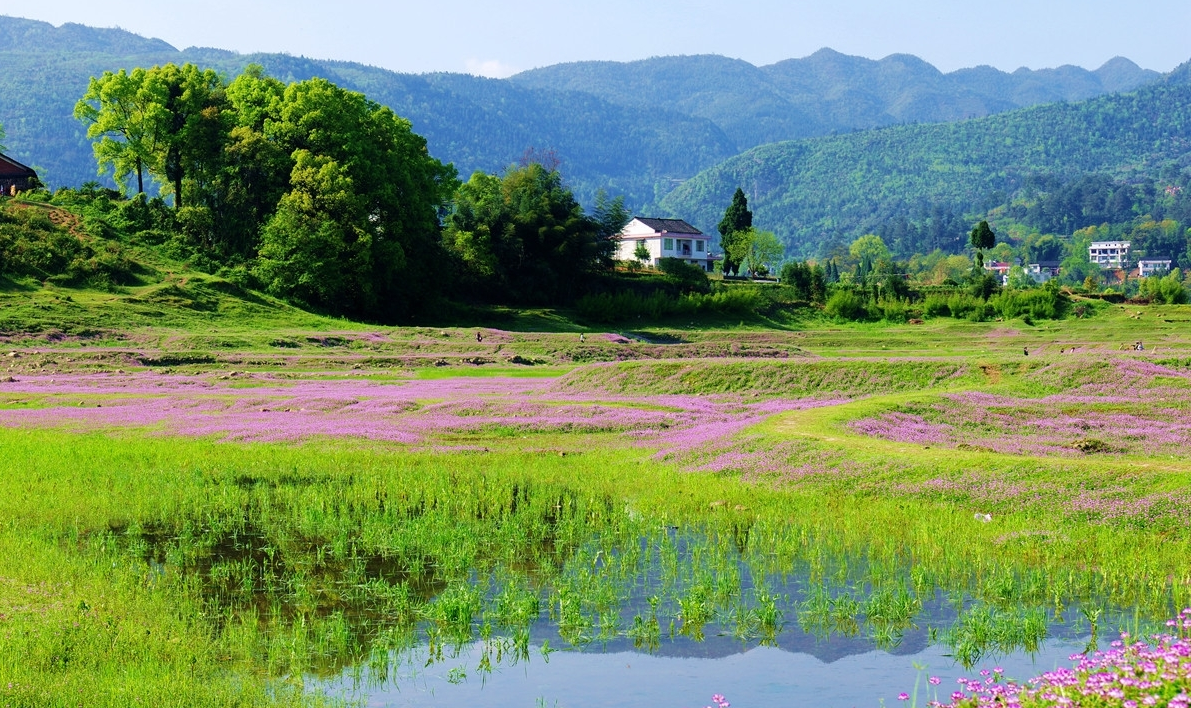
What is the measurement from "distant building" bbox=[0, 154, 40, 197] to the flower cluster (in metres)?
102

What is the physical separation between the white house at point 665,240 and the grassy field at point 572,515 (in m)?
108

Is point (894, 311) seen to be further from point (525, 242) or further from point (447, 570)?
point (447, 570)

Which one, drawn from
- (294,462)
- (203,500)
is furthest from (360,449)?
(203,500)

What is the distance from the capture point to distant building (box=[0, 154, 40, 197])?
98231 millimetres

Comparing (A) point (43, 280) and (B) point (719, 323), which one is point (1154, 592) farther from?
(B) point (719, 323)

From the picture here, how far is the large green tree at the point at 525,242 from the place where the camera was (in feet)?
323

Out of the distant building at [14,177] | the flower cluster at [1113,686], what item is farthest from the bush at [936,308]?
the flower cluster at [1113,686]

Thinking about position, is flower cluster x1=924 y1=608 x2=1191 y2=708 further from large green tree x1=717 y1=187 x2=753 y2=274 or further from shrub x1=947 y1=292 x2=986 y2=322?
large green tree x1=717 y1=187 x2=753 y2=274

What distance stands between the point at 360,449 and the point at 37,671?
18498 mm

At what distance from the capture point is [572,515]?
2267 cm

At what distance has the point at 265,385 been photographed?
4784 cm

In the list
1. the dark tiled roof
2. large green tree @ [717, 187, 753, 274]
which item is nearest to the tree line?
large green tree @ [717, 187, 753, 274]

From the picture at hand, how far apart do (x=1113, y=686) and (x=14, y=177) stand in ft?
346

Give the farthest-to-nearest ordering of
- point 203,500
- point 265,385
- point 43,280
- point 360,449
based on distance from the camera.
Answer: point 43,280, point 265,385, point 360,449, point 203,500
